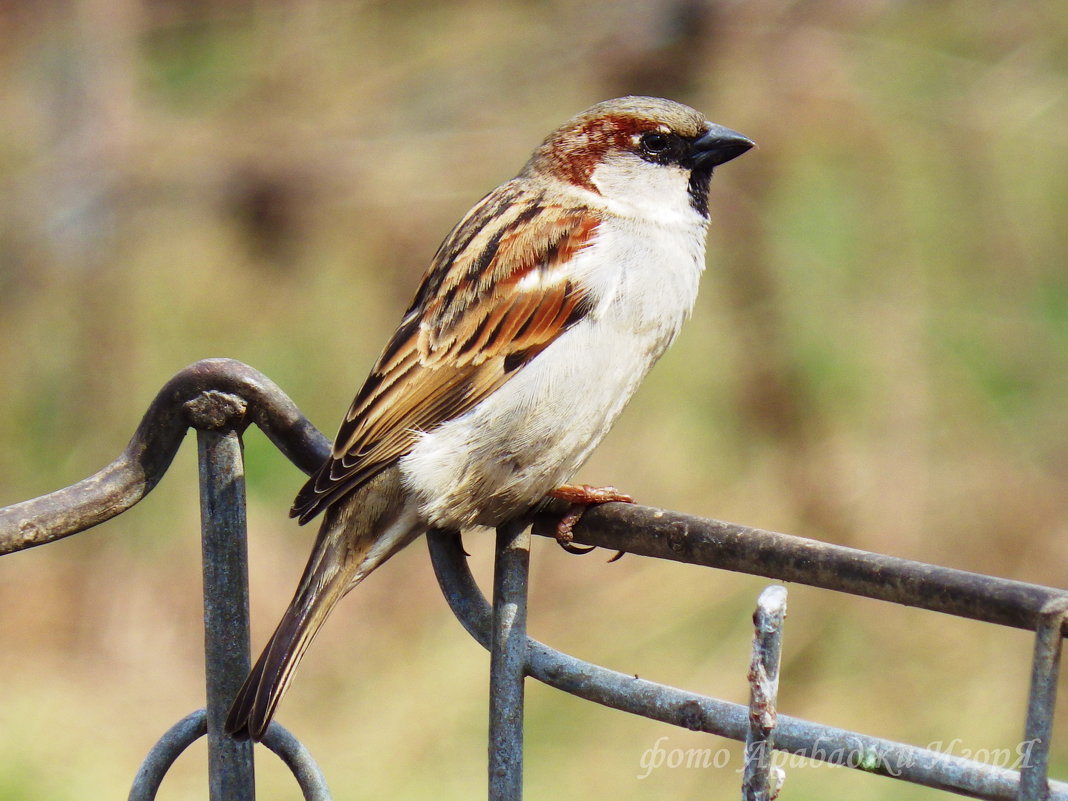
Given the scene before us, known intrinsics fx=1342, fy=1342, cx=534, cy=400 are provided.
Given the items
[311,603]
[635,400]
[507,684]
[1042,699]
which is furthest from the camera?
[635,400]

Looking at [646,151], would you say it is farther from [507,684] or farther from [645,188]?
[507,684]

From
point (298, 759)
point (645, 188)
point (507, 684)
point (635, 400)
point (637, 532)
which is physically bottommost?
point (635, 400)

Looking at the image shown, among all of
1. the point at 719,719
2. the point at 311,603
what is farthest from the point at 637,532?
the point at 311,603

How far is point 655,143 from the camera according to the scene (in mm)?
2607

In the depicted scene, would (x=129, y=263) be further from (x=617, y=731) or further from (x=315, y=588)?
(x=315, y=588)

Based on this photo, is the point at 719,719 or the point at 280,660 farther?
the point at 280,660

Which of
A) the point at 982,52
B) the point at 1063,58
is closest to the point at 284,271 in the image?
the point at 982,52

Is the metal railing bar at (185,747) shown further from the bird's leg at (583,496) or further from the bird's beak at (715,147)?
the bird's beak at (715,147)

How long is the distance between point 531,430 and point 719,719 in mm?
1016

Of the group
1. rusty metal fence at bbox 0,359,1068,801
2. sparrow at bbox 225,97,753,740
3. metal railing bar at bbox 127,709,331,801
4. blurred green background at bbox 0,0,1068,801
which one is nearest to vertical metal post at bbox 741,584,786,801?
rusty metal fence at bbox 0,359,1068,801

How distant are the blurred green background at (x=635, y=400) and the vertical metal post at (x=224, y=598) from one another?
6.81 ft

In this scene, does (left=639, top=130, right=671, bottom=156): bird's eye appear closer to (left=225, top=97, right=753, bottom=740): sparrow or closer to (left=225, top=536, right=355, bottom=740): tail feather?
(left=225, top=97, right=753, bottom=740): sparrow

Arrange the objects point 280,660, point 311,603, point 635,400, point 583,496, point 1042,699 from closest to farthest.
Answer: point 1042,699, point 280,660, point 311,603, point 583,496, point 635,400

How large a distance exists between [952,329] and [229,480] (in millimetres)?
3426
